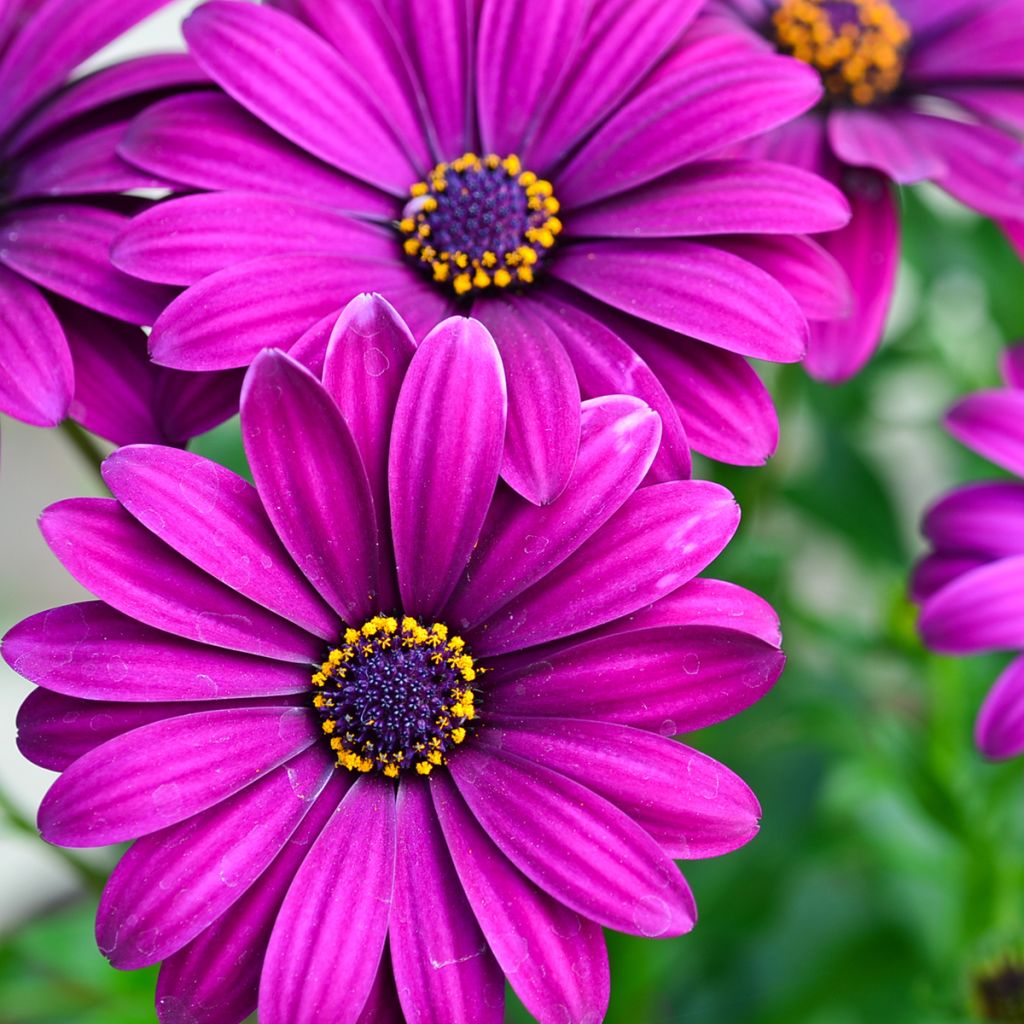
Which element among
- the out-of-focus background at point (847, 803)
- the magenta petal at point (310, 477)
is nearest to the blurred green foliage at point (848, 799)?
the out-of-focus background at point (847, 803)

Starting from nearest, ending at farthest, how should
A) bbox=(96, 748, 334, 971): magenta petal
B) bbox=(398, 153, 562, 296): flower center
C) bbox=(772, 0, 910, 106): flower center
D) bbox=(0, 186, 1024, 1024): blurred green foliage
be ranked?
bbox=(96, 748, 334, 971): magenta petal, bbox=(398, 153, 562, 296): flower center, bbox=(772, 0, 910, 106): flower center, bbox=(0, 186, 1024, 1024): blurred green foliage

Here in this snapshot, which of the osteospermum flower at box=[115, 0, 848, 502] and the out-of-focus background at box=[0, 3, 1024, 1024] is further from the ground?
the osteospermum flower at box=[115, 0, 848, 502]

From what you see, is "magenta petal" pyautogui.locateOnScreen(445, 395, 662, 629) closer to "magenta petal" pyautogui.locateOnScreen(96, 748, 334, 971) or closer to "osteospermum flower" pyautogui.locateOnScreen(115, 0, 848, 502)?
"osteospermum flower" pyautogui.locateOnScreen(115, 0, 848, 502)

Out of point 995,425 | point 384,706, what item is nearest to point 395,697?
point 384,706

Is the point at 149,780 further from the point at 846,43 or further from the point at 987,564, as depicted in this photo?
the point at 846,43

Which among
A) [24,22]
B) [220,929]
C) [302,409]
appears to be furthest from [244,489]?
[24,22]

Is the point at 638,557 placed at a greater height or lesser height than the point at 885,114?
lesser

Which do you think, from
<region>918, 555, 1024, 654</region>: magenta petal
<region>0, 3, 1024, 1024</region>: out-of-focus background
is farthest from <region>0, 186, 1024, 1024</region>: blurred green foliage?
<region>918, 555, 1024, 654</region>: magenta petal
